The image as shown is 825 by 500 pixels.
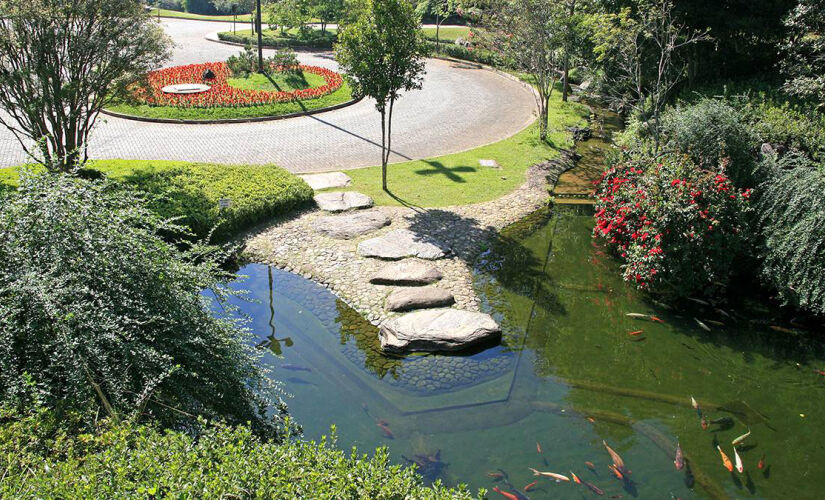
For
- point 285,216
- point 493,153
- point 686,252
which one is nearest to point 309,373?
point 285,216

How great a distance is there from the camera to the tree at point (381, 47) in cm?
1263

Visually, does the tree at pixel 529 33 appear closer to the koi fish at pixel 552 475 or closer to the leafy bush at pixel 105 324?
the leafy bush at pixel 105 324

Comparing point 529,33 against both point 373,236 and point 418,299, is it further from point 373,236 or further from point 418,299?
point 418,299

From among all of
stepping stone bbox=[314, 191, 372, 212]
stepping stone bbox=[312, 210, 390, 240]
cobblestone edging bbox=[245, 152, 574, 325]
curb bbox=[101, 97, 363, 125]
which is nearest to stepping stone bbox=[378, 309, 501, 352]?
cobblestone edging bbox=[245, 152, 574, 325]

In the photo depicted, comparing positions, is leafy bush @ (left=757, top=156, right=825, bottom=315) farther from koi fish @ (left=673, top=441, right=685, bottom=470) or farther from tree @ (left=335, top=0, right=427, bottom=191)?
tree @ (left=335, top=0, right=427, bottom=191)

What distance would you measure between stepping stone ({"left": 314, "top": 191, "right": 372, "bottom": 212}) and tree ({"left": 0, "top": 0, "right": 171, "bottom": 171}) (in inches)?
205

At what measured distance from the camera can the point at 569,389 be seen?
872cm

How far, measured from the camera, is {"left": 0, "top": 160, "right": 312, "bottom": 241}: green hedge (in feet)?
40.4

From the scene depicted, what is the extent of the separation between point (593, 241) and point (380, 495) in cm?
982

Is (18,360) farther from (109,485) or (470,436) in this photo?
(470,436)

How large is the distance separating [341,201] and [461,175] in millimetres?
4025

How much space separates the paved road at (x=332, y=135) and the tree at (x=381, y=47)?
4.01 meters

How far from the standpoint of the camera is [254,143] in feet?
61.2

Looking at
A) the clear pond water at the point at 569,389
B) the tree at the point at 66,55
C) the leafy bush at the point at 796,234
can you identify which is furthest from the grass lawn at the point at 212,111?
the leafy bush at the point at 796,234
